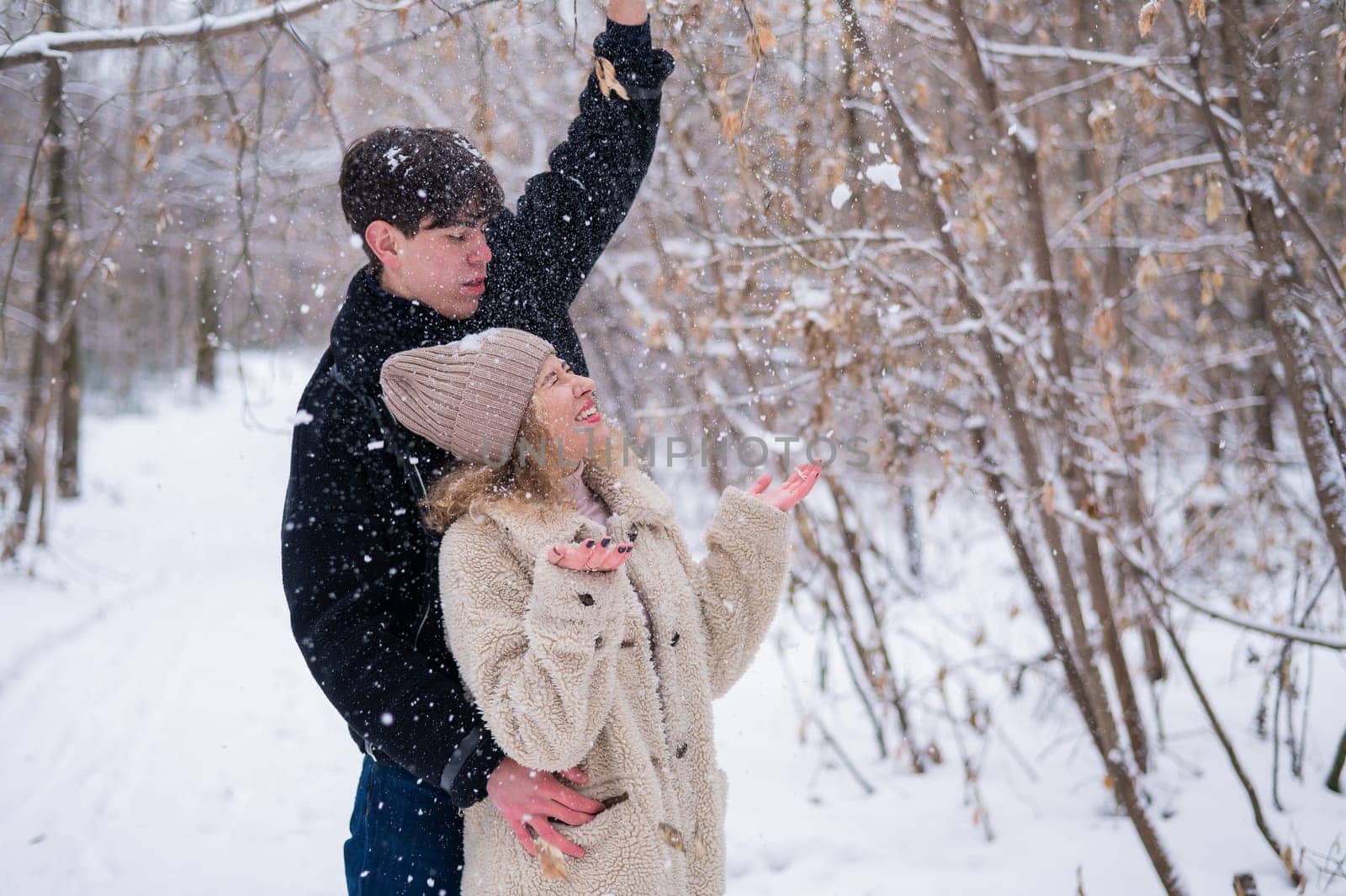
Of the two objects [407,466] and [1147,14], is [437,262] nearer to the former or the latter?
[407,466]

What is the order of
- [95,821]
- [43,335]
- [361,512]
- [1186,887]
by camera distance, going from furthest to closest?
[43,335] < [95,821] < [1186,887] < [361,512]

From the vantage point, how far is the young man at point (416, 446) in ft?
4.51

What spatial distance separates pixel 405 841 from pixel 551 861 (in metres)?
0.33

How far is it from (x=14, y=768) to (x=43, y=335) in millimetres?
5867

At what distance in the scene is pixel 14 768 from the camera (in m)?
4.40

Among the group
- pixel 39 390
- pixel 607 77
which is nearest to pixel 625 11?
pixel 607 77

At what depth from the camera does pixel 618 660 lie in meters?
1.46

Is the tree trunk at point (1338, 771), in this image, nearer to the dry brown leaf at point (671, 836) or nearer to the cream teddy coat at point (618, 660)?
the cream teddy coat at point (618, 660)

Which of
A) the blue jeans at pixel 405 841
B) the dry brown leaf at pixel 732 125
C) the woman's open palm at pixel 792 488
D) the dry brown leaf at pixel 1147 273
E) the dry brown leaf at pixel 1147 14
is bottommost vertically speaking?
the blue jeans at pixel 405 841

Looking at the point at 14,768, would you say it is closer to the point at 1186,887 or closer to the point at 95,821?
the point at 95,821

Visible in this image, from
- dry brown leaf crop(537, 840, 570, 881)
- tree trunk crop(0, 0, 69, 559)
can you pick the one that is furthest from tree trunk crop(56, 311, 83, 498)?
dry brown leaf crop(537, 840, 570, 881)

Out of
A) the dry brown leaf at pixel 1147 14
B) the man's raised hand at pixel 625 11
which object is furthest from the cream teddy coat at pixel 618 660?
the dry brown leaf at pixel 1147 14

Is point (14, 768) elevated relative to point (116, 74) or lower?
lower

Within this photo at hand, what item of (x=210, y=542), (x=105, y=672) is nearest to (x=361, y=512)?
(x=105, y=672)
